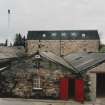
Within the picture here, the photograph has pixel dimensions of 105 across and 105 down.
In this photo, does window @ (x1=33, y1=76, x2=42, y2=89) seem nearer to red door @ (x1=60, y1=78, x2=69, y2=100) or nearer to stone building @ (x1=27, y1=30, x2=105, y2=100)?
red door @ (x1=60, y1=78, x2=69, y2=100)

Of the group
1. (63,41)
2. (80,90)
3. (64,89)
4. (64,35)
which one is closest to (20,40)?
(64,35)

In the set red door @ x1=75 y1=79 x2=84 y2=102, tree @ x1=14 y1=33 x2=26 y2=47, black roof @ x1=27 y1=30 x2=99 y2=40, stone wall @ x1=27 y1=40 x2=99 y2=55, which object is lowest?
red door @ x1=75 y1=79 x2=84 y2=102

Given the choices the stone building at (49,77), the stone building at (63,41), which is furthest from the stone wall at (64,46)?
the stone building at (49,77)

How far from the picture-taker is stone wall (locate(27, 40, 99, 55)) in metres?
82.1

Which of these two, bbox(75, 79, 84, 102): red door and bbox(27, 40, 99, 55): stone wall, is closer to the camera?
bbox(75, 79, 84, 102): red door

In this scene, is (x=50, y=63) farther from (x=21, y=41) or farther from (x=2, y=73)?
(x=21, y=41)

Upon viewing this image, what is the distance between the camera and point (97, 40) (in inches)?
3241

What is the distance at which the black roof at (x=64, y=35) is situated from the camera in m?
85.1

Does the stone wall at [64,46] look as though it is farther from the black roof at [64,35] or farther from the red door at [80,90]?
the red door at [80,90]

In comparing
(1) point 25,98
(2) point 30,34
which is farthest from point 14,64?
(2) point 30,34

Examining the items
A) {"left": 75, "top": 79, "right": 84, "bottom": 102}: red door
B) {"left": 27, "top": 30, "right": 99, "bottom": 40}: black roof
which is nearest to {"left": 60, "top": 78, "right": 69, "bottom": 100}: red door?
{"left": 75, "top": 79, "right": 84, "bottom": 102}: red door

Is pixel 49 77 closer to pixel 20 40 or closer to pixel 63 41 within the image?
pixel 63 41

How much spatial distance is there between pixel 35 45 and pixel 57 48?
22.2ft

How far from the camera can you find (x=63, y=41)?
3339 inches
